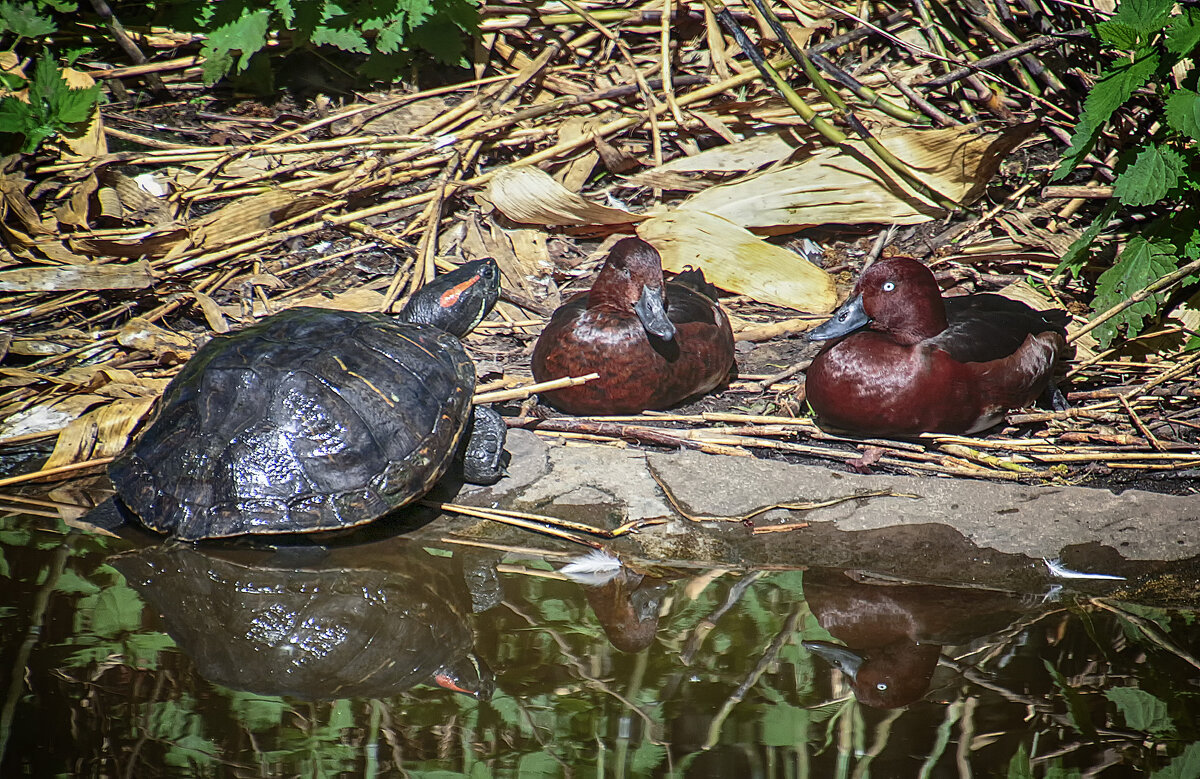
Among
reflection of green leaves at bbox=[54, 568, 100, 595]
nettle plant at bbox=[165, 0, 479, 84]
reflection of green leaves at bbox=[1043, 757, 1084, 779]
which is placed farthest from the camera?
nettle plant at bbox=[165, 0, 479, 84]

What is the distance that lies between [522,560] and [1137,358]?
2.91 meters

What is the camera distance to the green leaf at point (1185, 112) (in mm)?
3227

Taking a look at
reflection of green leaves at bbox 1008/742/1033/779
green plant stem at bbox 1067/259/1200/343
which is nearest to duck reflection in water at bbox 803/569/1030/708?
reflection of green leaves at bbox 1008/742/1033/779

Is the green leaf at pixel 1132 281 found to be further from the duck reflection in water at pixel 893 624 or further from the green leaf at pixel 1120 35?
the duck reflection in water at pixel 893 624

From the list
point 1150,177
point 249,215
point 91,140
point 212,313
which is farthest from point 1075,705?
point 91,140

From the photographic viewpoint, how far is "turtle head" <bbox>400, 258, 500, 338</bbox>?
371 cm

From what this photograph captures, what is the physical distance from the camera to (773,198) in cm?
473

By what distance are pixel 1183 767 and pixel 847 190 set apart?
11.3 ft

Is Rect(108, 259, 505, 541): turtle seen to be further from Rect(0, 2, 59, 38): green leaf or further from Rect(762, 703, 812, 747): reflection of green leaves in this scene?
Rect(0, 2, 59, 38): green leaf

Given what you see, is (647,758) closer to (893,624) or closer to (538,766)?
(538,766)

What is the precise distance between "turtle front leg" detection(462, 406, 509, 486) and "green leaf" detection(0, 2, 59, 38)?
157 inches

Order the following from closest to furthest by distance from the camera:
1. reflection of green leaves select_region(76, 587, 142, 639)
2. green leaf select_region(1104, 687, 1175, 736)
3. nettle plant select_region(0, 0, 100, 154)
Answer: green leaf select_region(1104, 687, 1175, 736), reflection of green leaves select_region(76, 587, 142, 639), nettle plant select_region(0, 0, 100, 154)

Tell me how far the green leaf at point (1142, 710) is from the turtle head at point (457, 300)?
2675 millimetres

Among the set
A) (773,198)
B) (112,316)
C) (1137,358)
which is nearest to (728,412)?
(773,198)
